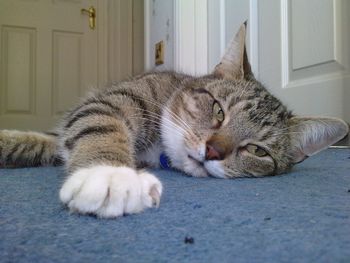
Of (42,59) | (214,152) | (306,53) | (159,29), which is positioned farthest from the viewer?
(42,59)

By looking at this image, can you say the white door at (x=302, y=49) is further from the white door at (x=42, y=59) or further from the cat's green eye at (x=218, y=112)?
the white door at (x=42, y=59)

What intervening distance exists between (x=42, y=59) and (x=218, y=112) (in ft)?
8.46

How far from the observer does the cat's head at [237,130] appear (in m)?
0.91

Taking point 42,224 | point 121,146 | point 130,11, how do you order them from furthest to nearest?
point 130,11, point 121,146, point 42,224

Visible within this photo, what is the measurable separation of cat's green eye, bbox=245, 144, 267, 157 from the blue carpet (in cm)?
22

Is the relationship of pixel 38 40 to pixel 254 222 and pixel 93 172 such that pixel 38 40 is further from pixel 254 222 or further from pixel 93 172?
pixel 254 222

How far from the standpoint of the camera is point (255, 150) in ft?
3.17

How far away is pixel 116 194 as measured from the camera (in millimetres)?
530

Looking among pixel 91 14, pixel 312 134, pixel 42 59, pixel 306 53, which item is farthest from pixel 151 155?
pixel 91 14

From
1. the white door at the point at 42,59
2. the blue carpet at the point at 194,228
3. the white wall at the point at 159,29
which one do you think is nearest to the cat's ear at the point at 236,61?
the blue carpet at the point at 194,228

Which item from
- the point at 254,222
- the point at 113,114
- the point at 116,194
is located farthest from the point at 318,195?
the point at 113,114

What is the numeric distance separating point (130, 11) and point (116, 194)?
10.4ft

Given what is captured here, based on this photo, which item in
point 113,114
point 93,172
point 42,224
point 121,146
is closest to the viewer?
point 42,224

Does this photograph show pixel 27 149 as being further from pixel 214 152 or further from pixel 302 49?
pixel 302 49
